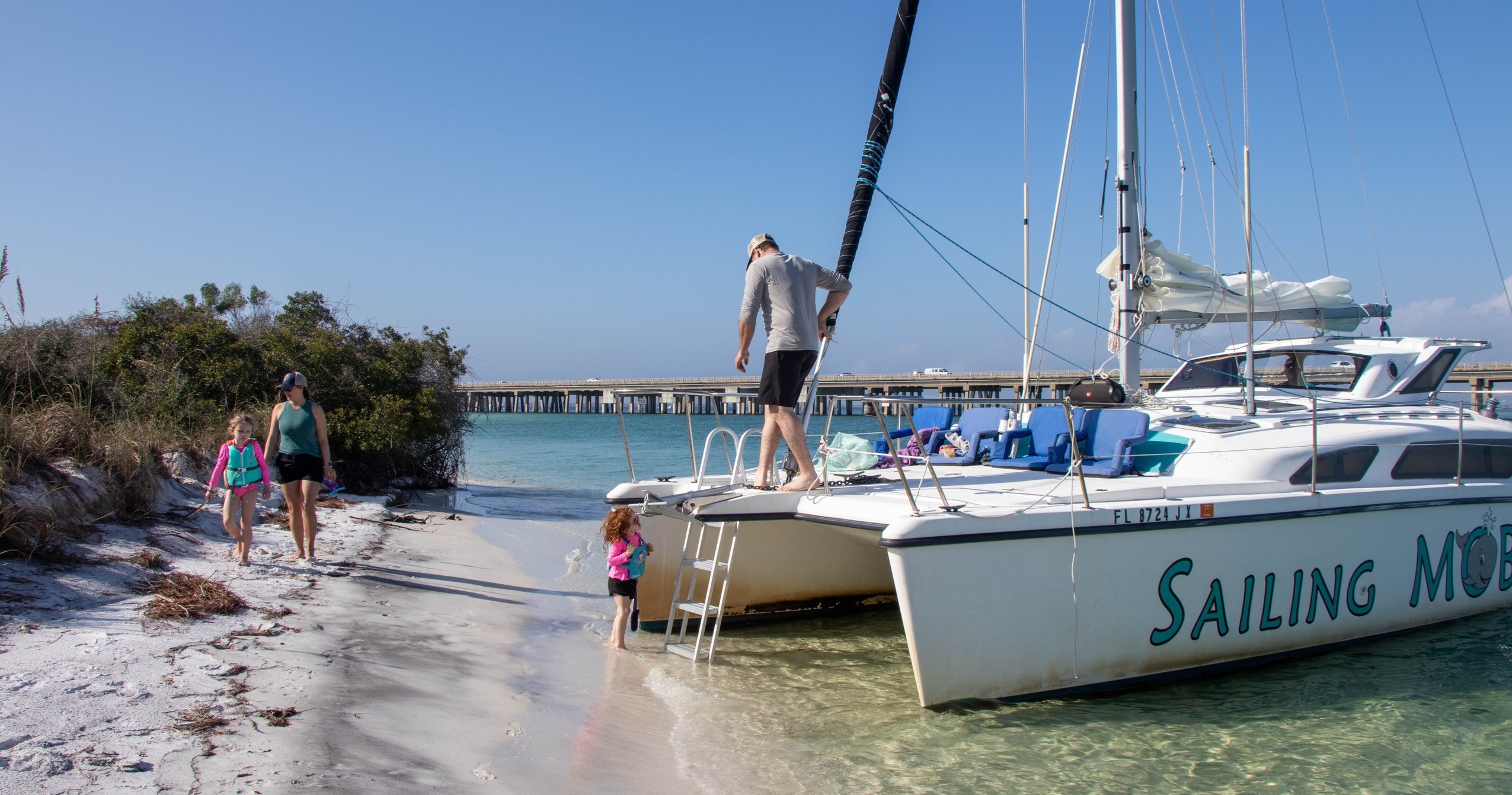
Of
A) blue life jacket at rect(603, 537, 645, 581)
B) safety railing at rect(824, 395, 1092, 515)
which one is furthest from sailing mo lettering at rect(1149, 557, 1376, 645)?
blue life jacket at rect(603, 537, 645, 581)

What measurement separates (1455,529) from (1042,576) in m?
4.06

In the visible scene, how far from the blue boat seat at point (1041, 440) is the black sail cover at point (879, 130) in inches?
76.1

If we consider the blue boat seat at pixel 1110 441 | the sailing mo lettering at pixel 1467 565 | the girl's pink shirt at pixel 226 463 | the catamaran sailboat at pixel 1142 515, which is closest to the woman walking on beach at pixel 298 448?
the girl's pink shirt at pixel 226 463

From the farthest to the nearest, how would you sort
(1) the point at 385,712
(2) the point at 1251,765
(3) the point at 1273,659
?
(3) the point at 1273,659
(2) the point at 1251,765
(1) the point at 385,712

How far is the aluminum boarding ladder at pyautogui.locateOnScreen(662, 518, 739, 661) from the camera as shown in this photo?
575 cm

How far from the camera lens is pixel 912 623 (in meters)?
4.52

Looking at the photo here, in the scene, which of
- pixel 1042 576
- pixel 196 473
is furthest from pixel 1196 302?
pixel 196 473

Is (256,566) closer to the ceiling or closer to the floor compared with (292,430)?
closer to the floor

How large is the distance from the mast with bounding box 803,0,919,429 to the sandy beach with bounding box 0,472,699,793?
2452 mm

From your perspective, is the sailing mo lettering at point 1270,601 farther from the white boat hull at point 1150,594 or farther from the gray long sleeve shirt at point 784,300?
the gray long sleeve shirt at point 784,300

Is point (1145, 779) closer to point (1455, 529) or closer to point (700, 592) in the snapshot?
point (700, 592)

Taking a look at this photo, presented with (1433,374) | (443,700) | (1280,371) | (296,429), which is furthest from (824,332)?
(1433,374)

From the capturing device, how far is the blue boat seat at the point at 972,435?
7219 millimetres

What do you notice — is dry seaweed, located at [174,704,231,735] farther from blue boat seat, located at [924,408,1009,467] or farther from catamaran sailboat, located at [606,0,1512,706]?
blue boat seat, located at [924,408,1009,467]
